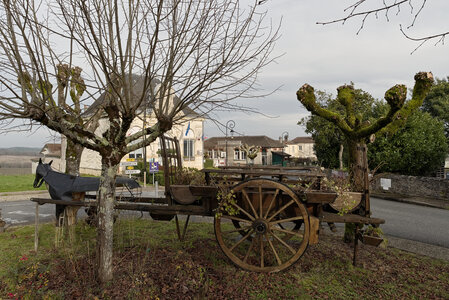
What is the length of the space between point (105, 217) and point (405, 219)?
361 inches

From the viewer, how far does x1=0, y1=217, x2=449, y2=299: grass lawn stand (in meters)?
3.42

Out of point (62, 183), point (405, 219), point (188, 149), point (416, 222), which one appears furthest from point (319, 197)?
point (188, 149)

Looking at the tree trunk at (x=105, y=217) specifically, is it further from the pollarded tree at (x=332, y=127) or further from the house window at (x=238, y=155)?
the house window at (x=238, y=155)

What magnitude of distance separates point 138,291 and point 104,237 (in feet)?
2.39

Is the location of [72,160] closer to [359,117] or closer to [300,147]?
[359,117]

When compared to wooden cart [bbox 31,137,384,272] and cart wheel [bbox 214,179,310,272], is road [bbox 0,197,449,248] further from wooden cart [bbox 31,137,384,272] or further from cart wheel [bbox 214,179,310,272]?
cart wheel [bbox 214,179,310,272]

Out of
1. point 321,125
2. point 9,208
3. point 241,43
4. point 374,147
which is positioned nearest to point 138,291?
point 241,43

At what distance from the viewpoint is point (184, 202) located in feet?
14.4

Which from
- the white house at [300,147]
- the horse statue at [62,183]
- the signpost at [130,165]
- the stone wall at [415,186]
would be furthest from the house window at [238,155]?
the horse statue at [62,183]

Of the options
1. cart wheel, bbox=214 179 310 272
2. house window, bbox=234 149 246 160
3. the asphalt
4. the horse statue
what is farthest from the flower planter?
house window, bbox=234 149 246 160

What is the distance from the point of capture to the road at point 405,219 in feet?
22.8

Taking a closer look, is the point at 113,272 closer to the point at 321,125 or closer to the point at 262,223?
the point at 262,223

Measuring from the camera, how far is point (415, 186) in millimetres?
14109

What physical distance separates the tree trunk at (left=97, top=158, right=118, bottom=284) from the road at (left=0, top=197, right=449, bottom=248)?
17.9 feet
